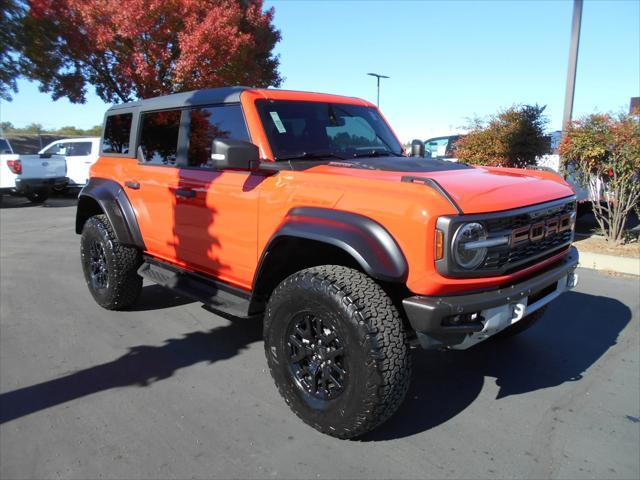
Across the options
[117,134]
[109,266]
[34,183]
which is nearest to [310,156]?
[109,266]

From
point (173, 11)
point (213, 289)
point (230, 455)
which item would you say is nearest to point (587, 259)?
point (213, 289)

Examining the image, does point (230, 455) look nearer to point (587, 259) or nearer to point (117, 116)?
point (117, 116)

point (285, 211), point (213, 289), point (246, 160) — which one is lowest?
point (213, 289)

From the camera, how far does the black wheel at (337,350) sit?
2414mm

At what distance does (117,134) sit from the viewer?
487 cm

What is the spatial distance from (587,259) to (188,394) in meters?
5.68

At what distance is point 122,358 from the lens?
366 cm

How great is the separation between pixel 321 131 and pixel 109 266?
230cm

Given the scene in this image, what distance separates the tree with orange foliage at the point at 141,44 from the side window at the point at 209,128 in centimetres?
954

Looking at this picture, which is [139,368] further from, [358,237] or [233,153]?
[358,237]

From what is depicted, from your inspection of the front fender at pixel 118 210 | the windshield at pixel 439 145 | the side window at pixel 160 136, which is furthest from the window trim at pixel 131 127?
the windshield at pixel 439 145

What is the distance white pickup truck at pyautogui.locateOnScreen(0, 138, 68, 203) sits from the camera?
12.8 metres

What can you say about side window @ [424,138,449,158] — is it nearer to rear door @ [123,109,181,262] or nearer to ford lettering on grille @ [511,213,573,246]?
rear door @ [123,109,181,262]

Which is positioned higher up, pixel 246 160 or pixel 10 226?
pixel 246 160
